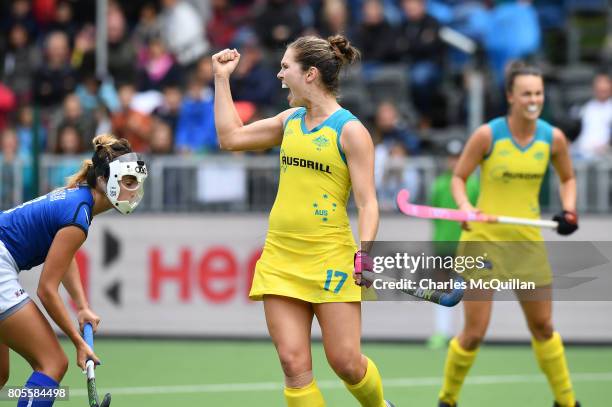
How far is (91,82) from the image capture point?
13.8 metres

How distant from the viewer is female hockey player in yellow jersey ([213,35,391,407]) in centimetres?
609

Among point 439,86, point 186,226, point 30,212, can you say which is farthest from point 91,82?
point 30,212

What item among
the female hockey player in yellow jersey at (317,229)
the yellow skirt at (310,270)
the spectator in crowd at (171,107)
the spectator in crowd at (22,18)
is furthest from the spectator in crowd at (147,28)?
the yellow skirt at (310,270)

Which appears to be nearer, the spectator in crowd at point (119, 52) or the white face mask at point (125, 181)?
the white face mask at point (125, 181)

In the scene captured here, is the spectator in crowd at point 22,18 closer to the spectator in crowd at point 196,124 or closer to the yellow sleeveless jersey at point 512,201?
the spectator in crowd at point 196,124

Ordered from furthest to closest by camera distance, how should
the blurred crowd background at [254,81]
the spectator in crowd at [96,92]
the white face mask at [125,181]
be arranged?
1. the spectator in crowd at [96,92]
2. the blurred crowd background at [254,81]
3. the white face mask at [125,181]

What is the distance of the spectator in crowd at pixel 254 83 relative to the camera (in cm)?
1323

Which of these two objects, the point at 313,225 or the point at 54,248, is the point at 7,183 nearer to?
the point at 54,248

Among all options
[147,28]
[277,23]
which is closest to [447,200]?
[277,23]

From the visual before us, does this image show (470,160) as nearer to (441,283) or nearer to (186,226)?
(441,283)

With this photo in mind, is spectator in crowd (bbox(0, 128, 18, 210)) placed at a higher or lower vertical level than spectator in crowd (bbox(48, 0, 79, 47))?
lower

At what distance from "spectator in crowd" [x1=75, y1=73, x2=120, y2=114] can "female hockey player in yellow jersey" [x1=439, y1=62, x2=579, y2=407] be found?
21.0 ft

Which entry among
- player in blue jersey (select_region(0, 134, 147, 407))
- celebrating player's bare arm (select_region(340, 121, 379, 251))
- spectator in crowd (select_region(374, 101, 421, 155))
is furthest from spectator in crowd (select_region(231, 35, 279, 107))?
celebrating player's bare arm (select_region(340, 121, 379, 251))

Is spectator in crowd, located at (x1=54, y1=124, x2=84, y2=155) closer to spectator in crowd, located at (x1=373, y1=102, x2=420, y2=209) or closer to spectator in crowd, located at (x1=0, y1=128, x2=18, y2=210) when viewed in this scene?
spectator in crowd, located at (x1=0, y1=128, x2=18, y2=210)
